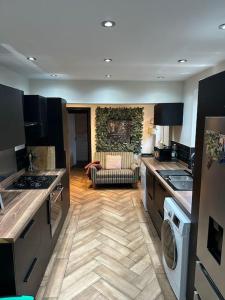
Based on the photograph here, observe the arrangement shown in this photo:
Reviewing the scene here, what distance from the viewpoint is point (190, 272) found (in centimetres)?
175

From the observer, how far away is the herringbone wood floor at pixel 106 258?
82.1 inches

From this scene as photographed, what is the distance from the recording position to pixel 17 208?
1.90 m

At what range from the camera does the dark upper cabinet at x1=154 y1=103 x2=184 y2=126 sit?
389cm

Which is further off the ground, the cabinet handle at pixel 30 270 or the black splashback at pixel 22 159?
the black splashback at pixel 22 159

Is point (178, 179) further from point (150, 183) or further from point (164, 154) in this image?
point (164, 154)

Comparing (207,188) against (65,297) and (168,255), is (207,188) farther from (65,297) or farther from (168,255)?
(65,297)

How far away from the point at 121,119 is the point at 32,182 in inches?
149

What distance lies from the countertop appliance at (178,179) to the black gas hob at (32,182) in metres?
1.49

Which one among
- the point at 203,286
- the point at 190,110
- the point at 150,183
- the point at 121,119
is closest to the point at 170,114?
the point at 190,110

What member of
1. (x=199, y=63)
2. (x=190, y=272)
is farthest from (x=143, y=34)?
(x=190, y=272)

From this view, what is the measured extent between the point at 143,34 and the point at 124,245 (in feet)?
8.22

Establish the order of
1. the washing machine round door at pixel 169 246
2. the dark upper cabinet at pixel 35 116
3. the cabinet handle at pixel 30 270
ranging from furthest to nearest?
1. the dark upper cabinet at pixel 35 116
2. the washing machine round door at pixel 169 246
3. the cabinet handle at pixel 30 270

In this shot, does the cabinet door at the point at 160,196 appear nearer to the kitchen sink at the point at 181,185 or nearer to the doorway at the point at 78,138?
the kitchen sink at the point at 181,185

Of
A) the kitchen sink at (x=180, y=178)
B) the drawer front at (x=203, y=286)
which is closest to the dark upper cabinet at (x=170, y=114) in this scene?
the kitchen sink at (x=180, y=178)
